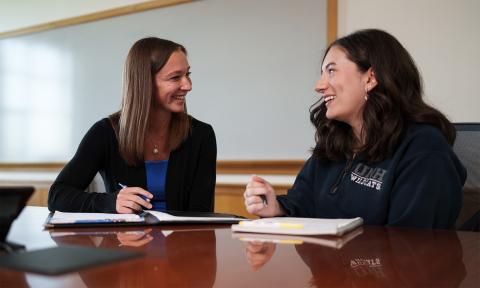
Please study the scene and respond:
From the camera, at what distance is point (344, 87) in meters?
1.39

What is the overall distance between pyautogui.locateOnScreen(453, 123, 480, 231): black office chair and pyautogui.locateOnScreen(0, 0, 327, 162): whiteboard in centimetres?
127

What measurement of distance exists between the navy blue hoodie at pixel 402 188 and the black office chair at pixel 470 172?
13cm

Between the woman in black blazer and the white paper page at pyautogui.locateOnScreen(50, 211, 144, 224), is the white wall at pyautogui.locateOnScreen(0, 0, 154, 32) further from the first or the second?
the white paper page at pyautogui.locateOnScreen(50, 211, 144, 224)

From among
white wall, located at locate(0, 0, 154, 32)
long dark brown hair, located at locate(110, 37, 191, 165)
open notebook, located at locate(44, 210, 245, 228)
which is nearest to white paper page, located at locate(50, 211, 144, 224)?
open notebook, located at locate(44, 210, 245, 228)

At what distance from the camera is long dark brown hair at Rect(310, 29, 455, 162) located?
1245 mm

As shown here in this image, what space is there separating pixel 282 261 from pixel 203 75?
2.50m

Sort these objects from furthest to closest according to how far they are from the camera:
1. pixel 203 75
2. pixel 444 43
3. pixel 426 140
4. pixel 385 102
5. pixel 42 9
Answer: pixel 42 9 < pixel 203 75 < pixel 444 43 < pixel 385 102 < pixel 426 140

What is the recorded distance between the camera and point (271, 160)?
276cm

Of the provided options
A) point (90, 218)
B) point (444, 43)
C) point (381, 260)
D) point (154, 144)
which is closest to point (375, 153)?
point (381, 260)

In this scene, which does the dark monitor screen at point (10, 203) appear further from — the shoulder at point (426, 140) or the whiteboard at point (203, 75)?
the whiteboard at point (203, 75)

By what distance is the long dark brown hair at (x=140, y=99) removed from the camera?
65.9 inches

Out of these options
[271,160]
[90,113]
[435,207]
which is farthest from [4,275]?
[90,113]

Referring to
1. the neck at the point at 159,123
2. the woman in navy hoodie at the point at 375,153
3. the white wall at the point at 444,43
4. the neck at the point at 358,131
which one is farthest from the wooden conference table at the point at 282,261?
the white wall at the point at 444,43

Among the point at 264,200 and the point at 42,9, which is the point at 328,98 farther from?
the point at 42,9
